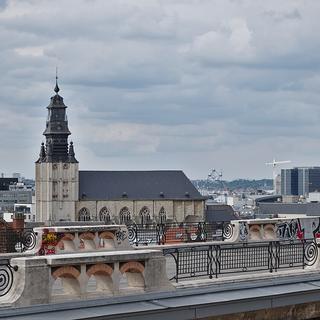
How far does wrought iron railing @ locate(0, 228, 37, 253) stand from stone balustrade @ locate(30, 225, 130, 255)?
823mm

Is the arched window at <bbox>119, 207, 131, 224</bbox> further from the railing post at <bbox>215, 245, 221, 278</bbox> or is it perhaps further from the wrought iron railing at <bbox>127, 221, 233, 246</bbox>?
the railing post at <bbox>215, 245, 221, 278</bbox>

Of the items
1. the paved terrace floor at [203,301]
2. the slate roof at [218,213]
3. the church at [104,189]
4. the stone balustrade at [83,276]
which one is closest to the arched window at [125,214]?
the church at [104,189]

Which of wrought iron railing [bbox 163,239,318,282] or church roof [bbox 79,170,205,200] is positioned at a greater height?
church roof [bbox 79,170,205,200]

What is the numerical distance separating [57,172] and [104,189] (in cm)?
1097

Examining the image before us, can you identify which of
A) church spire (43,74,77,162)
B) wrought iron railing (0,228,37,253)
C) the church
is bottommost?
wrought iron railing (0,228,37,253)

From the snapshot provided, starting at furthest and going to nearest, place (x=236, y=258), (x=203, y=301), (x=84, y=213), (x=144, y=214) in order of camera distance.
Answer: (x=84, y=213), (x=144, y=214), (x=236, y=258), (x=203, y=301)

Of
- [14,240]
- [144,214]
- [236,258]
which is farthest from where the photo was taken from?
[144,214]

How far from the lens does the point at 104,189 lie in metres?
190

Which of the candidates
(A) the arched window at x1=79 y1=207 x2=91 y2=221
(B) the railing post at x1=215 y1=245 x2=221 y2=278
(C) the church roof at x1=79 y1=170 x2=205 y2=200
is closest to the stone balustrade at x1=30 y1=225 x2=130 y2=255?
(B) the railing post at x1=215 y1=245 x2=221 y2=278

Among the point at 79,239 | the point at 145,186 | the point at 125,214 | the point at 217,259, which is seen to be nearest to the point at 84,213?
the point at 125,214

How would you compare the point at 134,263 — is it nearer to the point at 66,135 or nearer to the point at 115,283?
the point at 115,283

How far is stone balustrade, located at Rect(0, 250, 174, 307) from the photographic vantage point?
45.9ft

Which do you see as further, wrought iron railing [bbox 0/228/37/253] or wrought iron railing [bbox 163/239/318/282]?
wrought iron railing [bbox 0/228/37/253]

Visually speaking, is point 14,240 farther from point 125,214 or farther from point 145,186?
point 125,214
